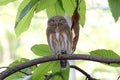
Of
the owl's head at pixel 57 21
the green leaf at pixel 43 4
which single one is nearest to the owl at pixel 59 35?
the owl's head at pixel 57 21

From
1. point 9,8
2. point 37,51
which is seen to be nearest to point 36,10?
point 37,51

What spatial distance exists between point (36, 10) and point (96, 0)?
3.75m

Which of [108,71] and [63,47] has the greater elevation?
[63,47]

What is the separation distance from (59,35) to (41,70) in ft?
0.65

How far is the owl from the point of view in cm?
98

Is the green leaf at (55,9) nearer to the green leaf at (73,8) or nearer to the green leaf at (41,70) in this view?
the green leaf at (73,8)

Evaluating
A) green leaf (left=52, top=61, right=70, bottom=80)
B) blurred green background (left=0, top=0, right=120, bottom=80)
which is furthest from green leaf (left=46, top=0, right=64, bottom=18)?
blurred green background (left=0, top=0, right=120, bottom=80)

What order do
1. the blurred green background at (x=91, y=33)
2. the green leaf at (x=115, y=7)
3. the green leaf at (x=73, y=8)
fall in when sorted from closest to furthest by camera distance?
1. the green leaf at (x=115, y=7)
2. the green leaf at (x=73, y=8)
3. the blurred green background at (x=91, y=33)

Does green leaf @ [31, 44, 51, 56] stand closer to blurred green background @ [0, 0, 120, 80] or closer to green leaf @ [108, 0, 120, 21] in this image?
green leaf @ [108, 0, 120, 21]

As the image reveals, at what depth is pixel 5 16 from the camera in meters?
4.99

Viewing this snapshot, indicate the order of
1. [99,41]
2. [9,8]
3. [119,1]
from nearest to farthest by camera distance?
[119,1], [99,41], [9,8]

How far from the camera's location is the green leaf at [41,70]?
839 mm

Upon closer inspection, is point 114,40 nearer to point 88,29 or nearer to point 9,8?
point 88,29

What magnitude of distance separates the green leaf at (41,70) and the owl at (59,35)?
0.39 ft
